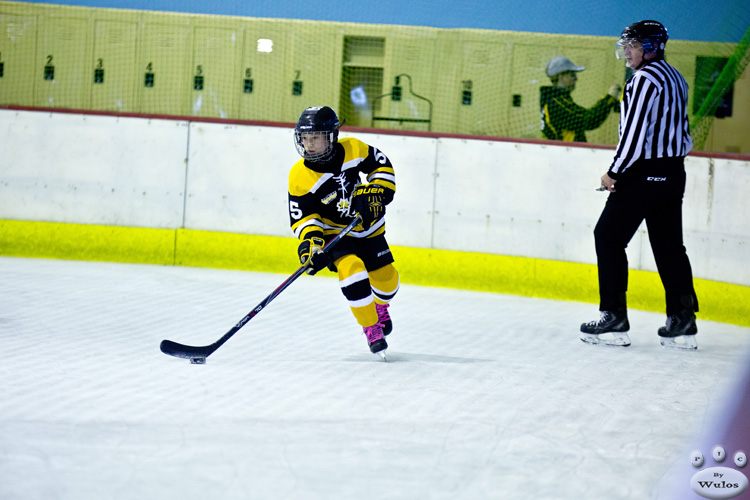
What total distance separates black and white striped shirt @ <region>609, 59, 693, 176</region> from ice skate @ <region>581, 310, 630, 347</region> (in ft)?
1.73

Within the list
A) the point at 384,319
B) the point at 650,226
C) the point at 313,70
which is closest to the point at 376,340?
the point at 384,319

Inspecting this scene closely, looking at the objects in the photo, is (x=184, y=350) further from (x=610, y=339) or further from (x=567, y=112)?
(x=567, y=112)

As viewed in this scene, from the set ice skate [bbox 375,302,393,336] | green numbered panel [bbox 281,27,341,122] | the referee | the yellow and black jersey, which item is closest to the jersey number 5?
the yellow and black jersey

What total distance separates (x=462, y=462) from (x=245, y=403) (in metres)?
0.62

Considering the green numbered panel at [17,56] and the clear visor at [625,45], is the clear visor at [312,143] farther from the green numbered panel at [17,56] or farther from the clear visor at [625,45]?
the green numbered panel at [17,56]

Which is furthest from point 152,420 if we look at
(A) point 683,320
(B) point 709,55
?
(B) point 709,55

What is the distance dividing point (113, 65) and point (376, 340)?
5.50 m

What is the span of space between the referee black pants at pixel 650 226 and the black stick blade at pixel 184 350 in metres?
1.46

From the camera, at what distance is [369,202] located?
2.61m

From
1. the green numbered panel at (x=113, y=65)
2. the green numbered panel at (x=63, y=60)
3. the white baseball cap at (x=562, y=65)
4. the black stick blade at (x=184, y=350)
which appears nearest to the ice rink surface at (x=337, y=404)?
the black stick blade at (x=184, y=350)

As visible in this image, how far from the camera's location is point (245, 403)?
6.49ft

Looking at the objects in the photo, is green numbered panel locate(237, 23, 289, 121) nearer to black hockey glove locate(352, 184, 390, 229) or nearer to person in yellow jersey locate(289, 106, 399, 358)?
person in yellow jersey locate(289, 106, 399, 358)

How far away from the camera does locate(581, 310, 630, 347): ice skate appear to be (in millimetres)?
2963

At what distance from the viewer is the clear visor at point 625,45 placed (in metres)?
2.91
